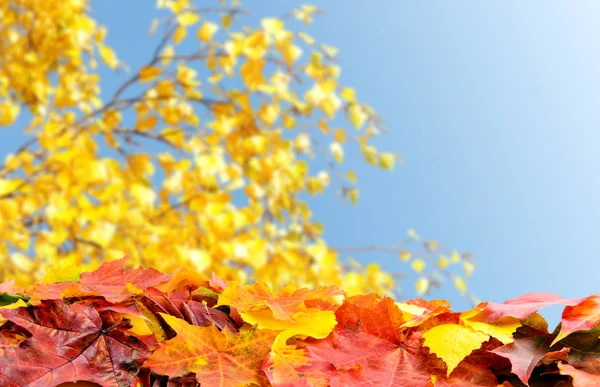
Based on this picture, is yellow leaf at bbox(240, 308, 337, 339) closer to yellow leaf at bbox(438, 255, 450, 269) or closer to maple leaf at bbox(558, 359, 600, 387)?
maple leaf at bbox(558, 359, 600, 387)

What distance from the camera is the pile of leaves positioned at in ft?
1.30

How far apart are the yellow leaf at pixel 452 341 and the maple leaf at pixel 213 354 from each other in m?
0.12

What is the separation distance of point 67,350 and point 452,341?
0.93 feet

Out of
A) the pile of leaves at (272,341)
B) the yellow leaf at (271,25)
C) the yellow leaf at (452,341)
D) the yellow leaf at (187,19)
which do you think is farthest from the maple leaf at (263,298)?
the yellow leaf at (187,19)

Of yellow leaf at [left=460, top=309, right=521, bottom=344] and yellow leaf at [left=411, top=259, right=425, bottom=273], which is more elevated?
yellow leaf at [left=411, top=259, right=425, bottom=273]

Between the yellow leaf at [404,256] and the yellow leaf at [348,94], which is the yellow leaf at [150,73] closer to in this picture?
the yellow leaf at [348,94]

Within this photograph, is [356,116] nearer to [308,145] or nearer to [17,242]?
[308,145]

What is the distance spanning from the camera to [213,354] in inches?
16.2

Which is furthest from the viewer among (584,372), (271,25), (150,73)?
(150,73)

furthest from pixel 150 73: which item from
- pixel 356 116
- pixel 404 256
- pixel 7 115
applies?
pixel 404 256

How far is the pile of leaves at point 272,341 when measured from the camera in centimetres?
40

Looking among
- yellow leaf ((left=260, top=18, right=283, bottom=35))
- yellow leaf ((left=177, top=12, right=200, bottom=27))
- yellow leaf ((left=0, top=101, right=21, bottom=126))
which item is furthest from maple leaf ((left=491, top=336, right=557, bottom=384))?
yellow leaf ((left=0, top=101, right=21, bottom=126))

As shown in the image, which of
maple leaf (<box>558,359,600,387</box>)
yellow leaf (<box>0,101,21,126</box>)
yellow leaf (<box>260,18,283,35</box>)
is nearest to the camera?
maple leaf (<box>558,359,600,387</box>)

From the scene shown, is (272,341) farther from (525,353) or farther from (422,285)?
(422,285)
